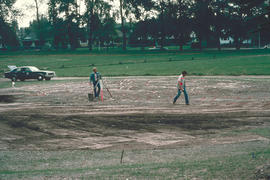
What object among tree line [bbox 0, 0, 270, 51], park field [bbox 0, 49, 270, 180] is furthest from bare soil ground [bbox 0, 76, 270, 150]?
tree line [bbox 0, 0, 270, 51]

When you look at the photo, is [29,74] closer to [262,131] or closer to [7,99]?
[7,99]

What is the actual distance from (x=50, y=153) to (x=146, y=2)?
80548 mm

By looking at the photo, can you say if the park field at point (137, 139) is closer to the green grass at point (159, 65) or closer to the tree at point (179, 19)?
the green grass at point (159, 65)

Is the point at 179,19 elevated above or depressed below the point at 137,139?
above

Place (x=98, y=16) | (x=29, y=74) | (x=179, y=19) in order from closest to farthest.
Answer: (x=29, y=74)
(x=179, y=19)
(x=98, y=16)

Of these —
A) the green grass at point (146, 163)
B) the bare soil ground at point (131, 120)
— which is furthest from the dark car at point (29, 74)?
the green grass at point (146, 163)

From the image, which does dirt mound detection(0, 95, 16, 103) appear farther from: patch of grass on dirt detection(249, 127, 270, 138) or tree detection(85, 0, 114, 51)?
tree detection(85, 0, 114, 51)

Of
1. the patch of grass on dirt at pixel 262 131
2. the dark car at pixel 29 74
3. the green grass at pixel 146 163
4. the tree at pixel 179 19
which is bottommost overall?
the green grass at pixel 146 163

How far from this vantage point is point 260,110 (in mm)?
14297

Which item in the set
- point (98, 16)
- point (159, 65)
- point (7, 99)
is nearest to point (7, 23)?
point (98, 16)

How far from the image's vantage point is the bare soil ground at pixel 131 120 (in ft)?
33.1

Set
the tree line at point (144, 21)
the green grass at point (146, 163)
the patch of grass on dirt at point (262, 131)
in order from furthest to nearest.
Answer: the tree line at point (144, 21), the patch of grass on dirt at point (262, 131), the green grass at point (146, 163)

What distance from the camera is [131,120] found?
13.0 metres

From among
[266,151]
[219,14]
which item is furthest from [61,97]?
[219,14]
